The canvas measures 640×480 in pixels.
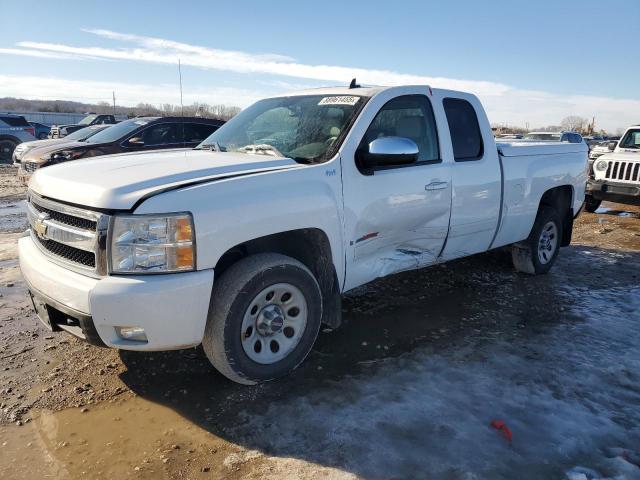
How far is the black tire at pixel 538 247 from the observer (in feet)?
18.8

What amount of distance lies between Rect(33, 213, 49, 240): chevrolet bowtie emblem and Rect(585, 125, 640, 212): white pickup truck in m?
10.2

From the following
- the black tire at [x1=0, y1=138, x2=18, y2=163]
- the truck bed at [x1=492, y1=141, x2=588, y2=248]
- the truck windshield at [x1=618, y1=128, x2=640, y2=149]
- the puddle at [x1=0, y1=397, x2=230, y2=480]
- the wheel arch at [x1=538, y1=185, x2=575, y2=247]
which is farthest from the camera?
the black tire at [x1=0, y1=138, x2=18, y2=163]

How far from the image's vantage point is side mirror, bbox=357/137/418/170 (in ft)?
11.5

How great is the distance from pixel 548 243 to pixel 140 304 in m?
5.00

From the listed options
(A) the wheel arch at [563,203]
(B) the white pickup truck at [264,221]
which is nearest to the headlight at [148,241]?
(B) the white pickup truck at [264,221]

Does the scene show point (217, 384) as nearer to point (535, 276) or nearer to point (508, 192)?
point (508, 192)

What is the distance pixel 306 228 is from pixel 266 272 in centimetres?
41

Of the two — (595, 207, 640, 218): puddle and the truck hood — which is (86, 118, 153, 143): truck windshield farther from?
(595, 207, 640, 218): puddle

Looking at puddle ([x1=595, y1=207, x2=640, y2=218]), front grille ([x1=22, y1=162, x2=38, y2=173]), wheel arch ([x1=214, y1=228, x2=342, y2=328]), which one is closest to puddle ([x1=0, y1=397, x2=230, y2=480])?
wheel arch ([x1=214, y1=228, x2=342, y2=328])

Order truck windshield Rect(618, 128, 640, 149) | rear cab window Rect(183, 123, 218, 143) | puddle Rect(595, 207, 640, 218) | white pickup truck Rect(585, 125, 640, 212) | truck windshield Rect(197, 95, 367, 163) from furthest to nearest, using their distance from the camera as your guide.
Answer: puddle Rect(595, 207, 640, 218) → truck windshield Rect(618, 128, 640, 149) → rear cab window Rect(183, 123, 218, 143) → white pickup truck Rect(585, 125, 640, 212) → truck windshield Rect(197, 95, 367, 163)

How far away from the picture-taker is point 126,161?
11.9ft

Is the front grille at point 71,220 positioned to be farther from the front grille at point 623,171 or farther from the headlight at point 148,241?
the front grille at point 623,171

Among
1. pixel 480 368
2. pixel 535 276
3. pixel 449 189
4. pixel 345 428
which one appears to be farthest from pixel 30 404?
pixel 535 276

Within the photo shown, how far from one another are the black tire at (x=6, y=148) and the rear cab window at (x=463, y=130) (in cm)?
2034
